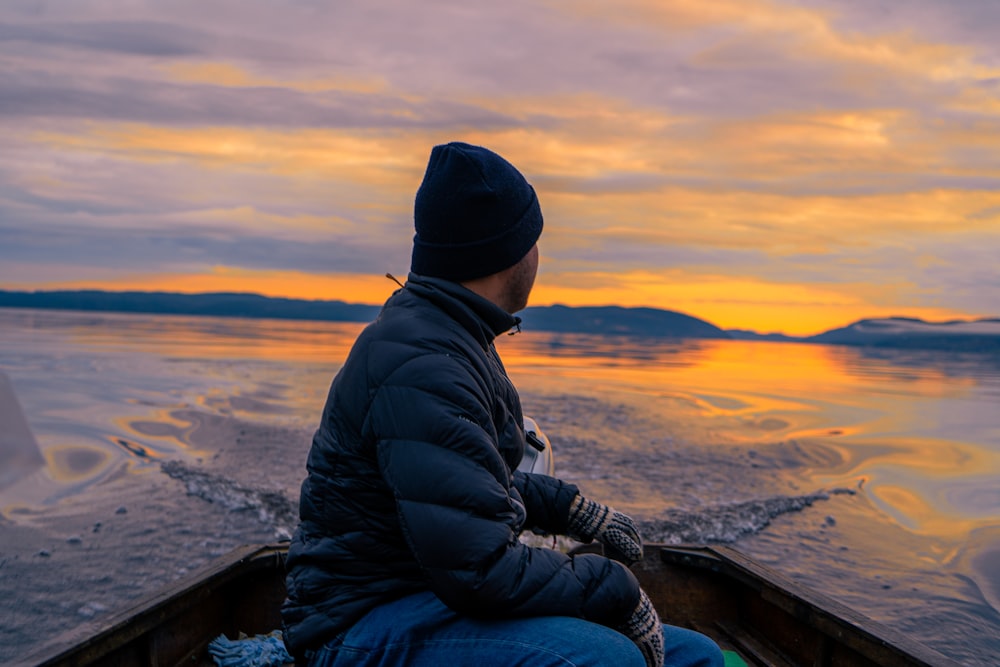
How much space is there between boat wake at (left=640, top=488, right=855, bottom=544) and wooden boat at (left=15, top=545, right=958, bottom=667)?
392 cm

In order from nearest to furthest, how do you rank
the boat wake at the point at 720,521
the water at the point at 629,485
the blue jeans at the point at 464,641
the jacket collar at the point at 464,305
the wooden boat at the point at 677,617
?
1. the blue jeans at the point at 464,641
2. the jacket collar at the point at 464,305
3. the wooden boat at the point at 677,617
4. the water at the point at 629,485
5. the boat wake at the point at 720,521

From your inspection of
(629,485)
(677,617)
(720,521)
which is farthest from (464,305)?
(629,485)

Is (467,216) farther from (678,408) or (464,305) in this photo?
(678,408)

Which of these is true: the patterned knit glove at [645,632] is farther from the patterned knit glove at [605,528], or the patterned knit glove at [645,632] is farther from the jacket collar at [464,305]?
the jacket collar at [464,305]

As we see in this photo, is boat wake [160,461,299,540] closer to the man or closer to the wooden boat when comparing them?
the wooden boat

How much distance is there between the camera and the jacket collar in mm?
1977

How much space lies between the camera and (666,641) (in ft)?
7.55

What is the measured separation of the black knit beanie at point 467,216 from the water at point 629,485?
11.2 ft

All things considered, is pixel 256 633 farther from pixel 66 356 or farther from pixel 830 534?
pixel 66 356

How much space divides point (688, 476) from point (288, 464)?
6278 millimetres

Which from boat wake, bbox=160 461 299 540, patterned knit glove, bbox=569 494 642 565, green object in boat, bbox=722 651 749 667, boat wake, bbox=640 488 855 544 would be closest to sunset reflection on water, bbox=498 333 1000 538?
boat wake, bbox=640 488 855 544

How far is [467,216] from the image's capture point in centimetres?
203

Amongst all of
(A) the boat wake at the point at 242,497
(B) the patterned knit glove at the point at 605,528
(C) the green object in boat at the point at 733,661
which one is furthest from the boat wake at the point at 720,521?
(B) the patterned knit glove at the point at 605,528

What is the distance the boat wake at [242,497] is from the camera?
373 inches
